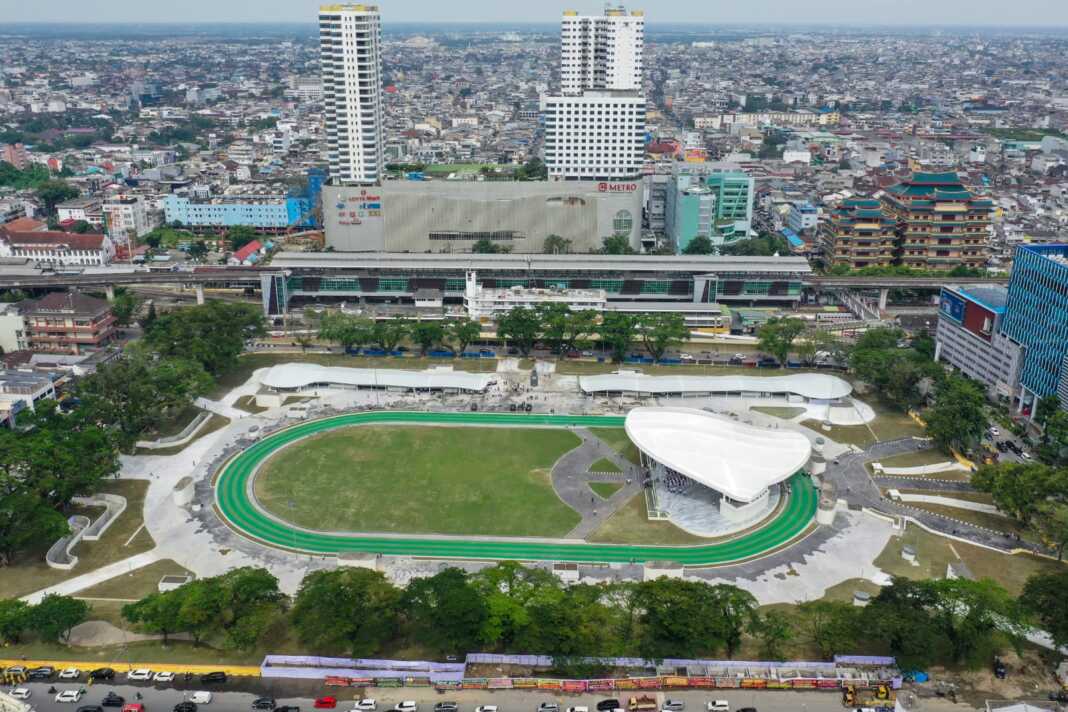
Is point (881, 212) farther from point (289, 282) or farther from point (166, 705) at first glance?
point (166, 705)

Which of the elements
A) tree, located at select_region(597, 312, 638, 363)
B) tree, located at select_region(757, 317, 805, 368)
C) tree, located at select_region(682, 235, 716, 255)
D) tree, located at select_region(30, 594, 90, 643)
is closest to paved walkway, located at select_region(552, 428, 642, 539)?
tree, located at select_region(597, 312, 638, 363)

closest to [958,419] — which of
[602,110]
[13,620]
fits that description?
[13,620]

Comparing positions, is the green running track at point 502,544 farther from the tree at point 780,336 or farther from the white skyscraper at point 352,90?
the white skyscraper at point 352,90

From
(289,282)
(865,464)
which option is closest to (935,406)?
(865,464)

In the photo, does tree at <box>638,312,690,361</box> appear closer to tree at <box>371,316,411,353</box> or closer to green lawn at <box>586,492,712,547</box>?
tree at <box>371,316,411,353</box>

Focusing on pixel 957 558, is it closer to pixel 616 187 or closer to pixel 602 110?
pixel 616 187
